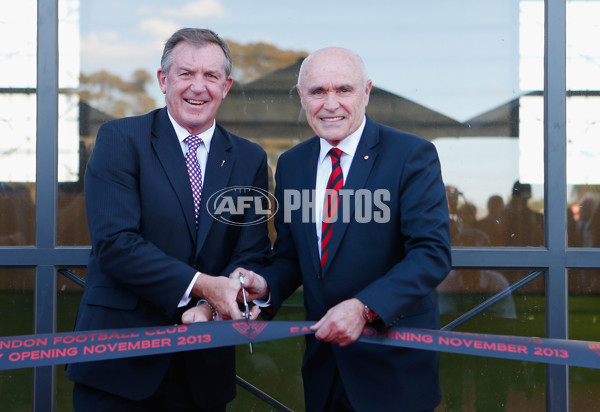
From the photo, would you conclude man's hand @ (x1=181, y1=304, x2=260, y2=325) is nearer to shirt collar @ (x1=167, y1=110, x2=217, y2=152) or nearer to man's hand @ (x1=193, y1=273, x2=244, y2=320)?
man's hand @ (x1=193, y1=273, x2=244, y2=320)

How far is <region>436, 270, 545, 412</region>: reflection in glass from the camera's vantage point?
3.62 metres

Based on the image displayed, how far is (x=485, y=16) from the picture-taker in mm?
3666

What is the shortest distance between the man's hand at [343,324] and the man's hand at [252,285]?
368mm

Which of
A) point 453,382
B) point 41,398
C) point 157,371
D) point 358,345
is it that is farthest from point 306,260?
point 41,398

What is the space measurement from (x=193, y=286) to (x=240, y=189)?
449 millimetres

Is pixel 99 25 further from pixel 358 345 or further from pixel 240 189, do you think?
pixel 358 345

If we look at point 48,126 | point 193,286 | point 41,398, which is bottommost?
point 41,398

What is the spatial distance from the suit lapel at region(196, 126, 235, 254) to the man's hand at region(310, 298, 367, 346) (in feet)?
1.93

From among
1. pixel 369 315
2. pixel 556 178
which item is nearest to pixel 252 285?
pixel 369 315

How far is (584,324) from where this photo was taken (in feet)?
11.8

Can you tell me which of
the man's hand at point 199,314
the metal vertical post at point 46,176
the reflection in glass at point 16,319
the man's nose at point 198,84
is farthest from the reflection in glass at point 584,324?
the reflection in glass at point 16,319

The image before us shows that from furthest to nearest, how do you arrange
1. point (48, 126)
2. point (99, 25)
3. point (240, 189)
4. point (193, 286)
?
1. point (99, 25)
2. point (48, 126)
3. point (240, 189)
4. point (193, 286)

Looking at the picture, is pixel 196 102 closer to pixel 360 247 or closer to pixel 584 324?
pixel 360 247

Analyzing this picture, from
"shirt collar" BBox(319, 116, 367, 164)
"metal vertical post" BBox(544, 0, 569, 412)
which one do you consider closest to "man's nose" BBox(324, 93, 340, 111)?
"shirt collar" BBox(319, 116, 367, 164)
